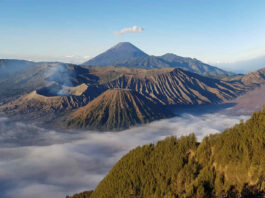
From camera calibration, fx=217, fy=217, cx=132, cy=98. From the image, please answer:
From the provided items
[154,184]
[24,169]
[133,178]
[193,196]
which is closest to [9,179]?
[24,169]

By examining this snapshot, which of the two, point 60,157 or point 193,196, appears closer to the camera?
point 193,196

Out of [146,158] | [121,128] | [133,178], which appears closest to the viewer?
[133,178]

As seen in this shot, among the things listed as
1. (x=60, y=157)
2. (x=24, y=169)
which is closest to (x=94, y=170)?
(x=60, y=157)

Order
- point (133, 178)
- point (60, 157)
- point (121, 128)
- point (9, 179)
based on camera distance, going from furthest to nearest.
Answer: point (121, 128) < point (60, 157) < point (9, 179) < point (133, 178)

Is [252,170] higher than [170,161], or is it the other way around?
[252,170]

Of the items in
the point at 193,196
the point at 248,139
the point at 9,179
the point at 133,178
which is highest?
the point at 248,139

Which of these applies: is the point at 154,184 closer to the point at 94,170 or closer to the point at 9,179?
the point at 94,170
